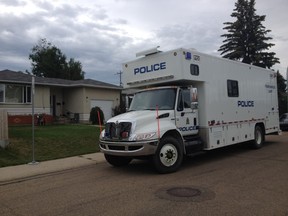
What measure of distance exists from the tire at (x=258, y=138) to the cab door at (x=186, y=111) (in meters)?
4.27

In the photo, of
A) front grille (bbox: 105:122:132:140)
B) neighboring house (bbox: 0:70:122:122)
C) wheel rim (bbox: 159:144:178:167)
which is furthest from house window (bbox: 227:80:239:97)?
neighboring house (bbox: 0:70:122:122)

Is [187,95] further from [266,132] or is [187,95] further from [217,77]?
[266,132]

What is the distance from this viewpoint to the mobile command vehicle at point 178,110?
29.5 ft

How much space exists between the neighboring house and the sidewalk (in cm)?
1420

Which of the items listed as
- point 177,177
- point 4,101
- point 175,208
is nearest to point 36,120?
point 4,101

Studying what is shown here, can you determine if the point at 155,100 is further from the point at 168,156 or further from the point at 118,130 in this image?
the point at 168,156

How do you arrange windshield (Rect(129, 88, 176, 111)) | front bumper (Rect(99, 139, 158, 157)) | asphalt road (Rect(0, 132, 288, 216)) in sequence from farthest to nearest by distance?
windshield (Rect(129, 88, 176, 111)) → front bumper (Rect(99, 139, 158, 157)) → asphalt road (Rect(0, 132, 288, 216))

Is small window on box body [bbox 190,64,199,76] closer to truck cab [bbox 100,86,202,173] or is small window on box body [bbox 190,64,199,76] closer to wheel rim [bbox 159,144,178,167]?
truck cab [bbox 100,86,202,173]

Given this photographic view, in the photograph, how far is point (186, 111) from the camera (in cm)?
1011

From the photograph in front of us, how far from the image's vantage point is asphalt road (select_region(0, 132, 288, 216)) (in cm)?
584

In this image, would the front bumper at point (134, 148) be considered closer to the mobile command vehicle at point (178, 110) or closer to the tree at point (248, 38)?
the mobile command vehicle at point (178, 110)

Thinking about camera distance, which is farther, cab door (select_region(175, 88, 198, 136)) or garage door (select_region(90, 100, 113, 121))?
garage door (select_region(90, 100, 113, 121))

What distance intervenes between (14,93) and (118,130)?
60.1 ft

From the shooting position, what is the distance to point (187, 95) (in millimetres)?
10180
